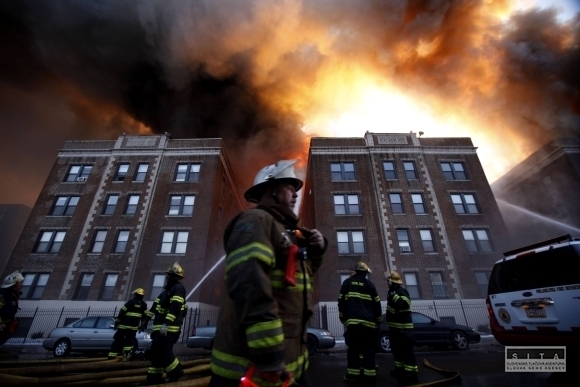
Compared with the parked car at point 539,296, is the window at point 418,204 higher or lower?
higher

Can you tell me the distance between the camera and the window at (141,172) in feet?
72.8

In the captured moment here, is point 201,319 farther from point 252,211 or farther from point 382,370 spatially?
point 252,211

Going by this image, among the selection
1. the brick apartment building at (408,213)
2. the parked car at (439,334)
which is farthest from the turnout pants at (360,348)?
the brick apartment building at (408,213)

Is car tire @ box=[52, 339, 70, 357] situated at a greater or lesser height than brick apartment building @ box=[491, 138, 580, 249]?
lesser

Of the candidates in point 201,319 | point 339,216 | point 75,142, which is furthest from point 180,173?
point 339,216

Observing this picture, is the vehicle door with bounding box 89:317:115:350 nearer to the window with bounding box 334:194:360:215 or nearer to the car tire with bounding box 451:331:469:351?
the car tire with bounding box 451:331:469:351

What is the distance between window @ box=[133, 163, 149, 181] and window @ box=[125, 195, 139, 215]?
166 centimetres

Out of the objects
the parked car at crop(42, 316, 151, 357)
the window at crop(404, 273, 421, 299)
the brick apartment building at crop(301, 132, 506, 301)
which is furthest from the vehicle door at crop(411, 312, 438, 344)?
the parked car at crop(42, 316, 151, 357)

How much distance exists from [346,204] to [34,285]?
2227cm

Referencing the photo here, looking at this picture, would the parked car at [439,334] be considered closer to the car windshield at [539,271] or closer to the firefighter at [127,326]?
the car windshield at [539,271]

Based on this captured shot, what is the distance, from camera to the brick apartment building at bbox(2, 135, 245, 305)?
18312 millimetres

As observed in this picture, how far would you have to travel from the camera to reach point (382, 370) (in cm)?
564

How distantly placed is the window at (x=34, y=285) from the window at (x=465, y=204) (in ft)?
97.2

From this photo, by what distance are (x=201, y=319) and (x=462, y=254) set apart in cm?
1810
